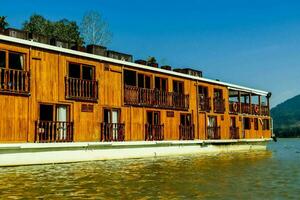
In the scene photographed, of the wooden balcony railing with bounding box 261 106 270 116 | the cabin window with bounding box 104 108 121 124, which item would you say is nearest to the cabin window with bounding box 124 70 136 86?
the cabin window with bounding box 104 108 121 124

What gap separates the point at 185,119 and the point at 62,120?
41.2 feet

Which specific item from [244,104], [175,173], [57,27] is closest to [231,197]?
[175,173]

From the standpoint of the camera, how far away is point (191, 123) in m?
34.2

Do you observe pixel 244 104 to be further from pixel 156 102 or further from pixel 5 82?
pixel 5 82

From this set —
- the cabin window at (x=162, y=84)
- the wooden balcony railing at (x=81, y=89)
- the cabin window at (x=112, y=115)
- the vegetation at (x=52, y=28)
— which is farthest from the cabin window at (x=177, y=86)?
the vegetation at (x=52, y=28)

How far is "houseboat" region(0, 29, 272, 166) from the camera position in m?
21.5

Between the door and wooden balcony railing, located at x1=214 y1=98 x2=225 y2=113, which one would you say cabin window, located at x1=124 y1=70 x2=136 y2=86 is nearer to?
the door

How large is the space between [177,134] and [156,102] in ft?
10.8

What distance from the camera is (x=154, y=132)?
99.0ft

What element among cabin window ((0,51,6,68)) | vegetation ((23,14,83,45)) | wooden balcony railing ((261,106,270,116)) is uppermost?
vegetation ((23,14,83,45))

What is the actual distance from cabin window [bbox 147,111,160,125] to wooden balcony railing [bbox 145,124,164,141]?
408 millimetres

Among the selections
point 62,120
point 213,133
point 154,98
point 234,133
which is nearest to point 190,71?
point 213,133

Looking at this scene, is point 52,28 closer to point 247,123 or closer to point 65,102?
point 247,123

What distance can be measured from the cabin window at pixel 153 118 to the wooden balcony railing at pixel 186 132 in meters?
2.53
